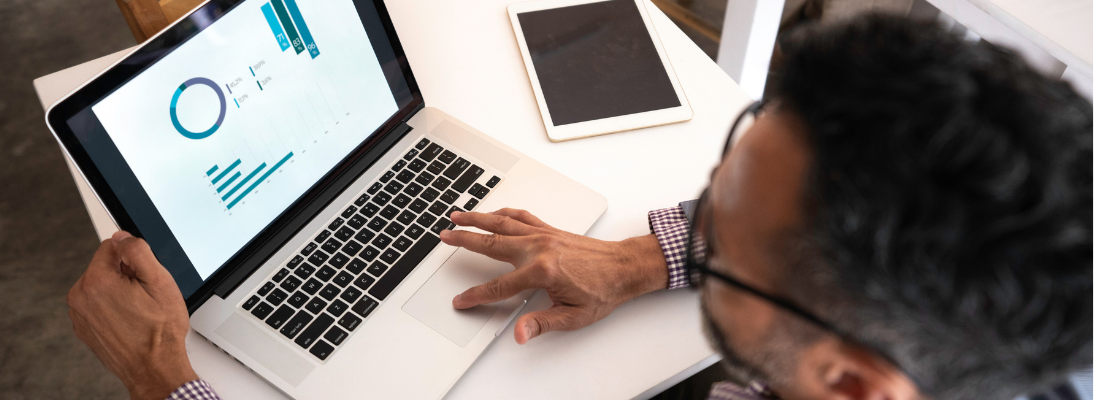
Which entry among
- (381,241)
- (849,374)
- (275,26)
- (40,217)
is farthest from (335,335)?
(40,217)

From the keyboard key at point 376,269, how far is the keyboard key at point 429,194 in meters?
0.11

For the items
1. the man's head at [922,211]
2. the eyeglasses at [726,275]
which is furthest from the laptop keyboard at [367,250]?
the man's head at [922,211]

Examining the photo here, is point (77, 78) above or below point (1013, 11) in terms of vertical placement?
above

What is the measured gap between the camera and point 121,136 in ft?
2.00

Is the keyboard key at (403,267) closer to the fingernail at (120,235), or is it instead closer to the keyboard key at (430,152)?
the keyboard key at (430,152)

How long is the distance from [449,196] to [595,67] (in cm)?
34

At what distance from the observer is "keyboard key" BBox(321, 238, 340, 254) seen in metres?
0.77

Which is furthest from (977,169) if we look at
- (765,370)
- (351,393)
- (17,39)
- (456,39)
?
(17,39)

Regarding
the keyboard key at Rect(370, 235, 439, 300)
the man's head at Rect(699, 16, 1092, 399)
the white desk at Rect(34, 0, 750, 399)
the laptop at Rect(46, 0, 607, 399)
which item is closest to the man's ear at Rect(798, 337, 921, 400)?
the man's head at Rect(699, 16, 1092, 399)

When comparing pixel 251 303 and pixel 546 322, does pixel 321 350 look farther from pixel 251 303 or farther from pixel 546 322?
pixel 546 322

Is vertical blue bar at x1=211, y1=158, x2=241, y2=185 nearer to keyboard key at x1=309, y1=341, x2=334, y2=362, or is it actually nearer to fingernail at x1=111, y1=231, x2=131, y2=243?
fingernail at x1=111, y1=231, x2=131, y2=243

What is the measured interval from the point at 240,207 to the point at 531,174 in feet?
1.20

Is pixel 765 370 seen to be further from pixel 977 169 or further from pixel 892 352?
pixel 977 169

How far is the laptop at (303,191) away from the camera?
2.09ft
